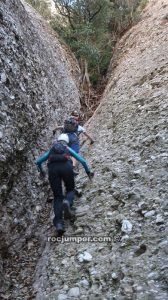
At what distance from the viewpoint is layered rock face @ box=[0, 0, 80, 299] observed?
28.1 feet

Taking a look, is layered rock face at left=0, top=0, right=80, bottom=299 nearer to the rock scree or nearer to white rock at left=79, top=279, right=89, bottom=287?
the rock scree

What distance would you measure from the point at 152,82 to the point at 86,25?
37.8 ft

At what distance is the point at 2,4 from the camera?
1227 cm

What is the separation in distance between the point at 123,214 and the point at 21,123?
3821 millimetres

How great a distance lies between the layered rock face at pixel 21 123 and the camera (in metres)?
8.56

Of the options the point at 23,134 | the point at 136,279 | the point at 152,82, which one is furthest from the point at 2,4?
the point at 136,279

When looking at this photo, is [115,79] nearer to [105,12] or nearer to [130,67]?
[130,67]

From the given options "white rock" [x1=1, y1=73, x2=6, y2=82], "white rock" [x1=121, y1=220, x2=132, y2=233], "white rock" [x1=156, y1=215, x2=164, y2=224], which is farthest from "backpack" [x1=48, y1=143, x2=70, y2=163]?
"white rock" [x1=1, y1=73, x2=6, y2=82]

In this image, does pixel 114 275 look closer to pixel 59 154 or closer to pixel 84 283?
pixel 84 283

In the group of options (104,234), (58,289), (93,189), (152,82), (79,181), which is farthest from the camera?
(152,82)

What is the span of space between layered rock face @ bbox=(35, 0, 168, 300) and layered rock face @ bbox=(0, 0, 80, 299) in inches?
45.2

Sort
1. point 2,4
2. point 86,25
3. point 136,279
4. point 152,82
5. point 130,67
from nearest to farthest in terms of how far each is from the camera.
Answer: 1. point 136,279
2. point 2,4
3. point 152,82
4. point 130,67
5. point 86,25

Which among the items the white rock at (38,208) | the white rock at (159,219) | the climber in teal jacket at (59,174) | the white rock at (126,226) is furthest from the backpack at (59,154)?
the white rock at (159,219)

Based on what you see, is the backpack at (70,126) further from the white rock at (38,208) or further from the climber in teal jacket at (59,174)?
the climber in teal jacket at (59,174)
